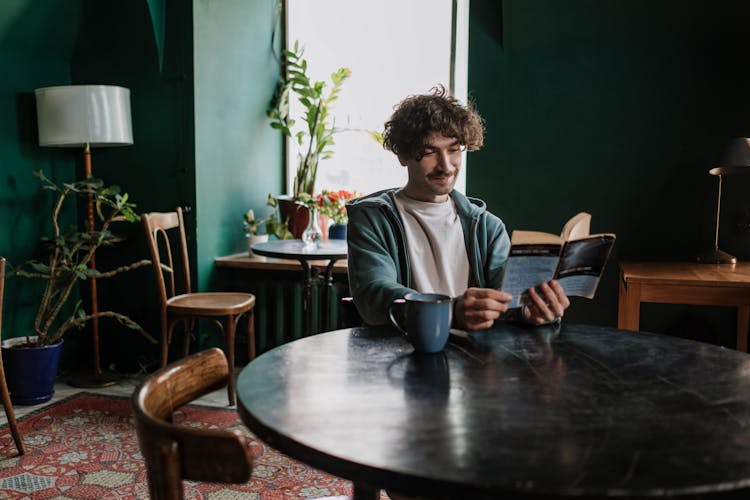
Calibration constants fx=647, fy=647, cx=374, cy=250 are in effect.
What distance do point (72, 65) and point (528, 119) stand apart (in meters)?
2.57

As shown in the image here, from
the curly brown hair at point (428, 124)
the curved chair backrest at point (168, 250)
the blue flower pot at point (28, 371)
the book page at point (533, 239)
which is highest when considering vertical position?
the curly brown hair at point (428, 124)

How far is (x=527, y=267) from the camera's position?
129 cm

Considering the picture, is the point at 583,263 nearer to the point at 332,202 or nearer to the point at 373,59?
the point at 332,202

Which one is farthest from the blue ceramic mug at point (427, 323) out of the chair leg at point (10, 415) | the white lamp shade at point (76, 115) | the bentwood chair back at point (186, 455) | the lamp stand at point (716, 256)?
the white lamp shade at point (76, 115)

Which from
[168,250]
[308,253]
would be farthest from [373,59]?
[168,250]

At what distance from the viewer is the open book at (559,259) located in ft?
4.11

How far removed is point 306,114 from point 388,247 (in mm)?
2328

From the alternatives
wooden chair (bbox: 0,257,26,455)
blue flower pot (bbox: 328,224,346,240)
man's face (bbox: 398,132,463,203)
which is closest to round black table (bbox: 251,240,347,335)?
blue flower pot (bbox: 328,224,346,240)

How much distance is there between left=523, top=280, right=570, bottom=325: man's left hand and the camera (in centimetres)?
134

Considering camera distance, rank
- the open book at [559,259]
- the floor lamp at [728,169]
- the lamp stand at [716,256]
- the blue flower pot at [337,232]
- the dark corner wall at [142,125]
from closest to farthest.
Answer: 1. the open book at [559,259]
2. the floor lamp at [728,169]
3. the lamp stand at [716,256]
4. the dark corner wall at [142,125]
5. the blue flower pot at [337,232]

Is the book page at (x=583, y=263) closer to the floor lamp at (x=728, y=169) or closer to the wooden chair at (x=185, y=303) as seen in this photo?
the floor lamp at (x=728, y=169)

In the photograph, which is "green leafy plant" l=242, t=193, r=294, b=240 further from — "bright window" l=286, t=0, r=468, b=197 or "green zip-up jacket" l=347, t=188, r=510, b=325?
"green zip-up jacket" l=347, t=188, r=510, b=325

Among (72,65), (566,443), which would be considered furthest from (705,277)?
(72,65)

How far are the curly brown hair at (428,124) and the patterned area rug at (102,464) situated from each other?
3.89ft
